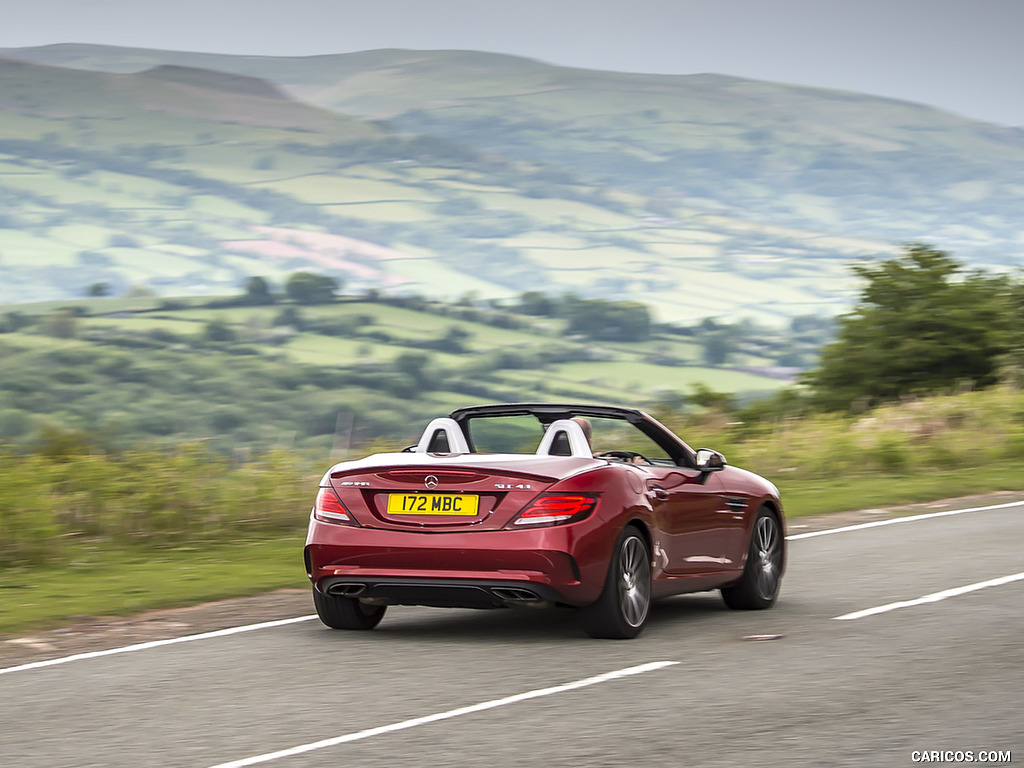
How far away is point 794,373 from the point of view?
52062 millimetres

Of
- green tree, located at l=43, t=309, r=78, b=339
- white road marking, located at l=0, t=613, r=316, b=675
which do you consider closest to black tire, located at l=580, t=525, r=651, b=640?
white road marking, located at l=0, t=613, r=316, b=675

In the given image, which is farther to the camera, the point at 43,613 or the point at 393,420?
the point at 393,420

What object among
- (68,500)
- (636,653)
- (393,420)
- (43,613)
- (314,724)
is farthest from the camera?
(393,420)

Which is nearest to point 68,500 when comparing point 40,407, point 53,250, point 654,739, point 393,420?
point 654,739

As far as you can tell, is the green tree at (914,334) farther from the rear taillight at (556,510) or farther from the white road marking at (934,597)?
the rear taillight at (556,510)

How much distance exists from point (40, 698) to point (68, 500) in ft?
31.0

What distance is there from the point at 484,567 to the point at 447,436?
1380 mm

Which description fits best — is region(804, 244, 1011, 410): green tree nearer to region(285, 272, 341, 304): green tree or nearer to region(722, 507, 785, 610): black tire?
region(722, 507, 785, 610): black tire

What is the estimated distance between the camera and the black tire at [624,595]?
8.62 meters

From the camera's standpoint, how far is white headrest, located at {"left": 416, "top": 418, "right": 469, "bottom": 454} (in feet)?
31.0

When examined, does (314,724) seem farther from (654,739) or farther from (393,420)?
(393,420)

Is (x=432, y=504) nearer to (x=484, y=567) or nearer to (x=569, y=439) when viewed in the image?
(x=484, y=567)

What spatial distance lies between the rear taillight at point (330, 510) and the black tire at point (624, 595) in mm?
1529

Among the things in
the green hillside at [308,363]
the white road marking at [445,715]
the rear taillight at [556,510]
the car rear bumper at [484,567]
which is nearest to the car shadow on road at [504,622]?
the car rear bumper at [484,567]
